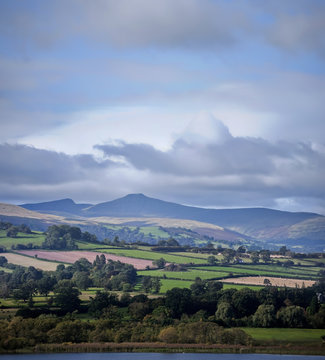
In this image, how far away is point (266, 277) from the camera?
648 ft

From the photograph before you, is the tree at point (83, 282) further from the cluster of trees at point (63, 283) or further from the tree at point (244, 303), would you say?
the tree at point (244, 303)

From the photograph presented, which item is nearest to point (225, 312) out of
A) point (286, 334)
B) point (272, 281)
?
point (286, 334)

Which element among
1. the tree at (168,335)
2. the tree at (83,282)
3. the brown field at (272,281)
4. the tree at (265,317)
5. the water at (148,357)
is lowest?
the water at (148,357)

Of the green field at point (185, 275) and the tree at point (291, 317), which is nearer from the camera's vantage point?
the tree at point (291, 317)

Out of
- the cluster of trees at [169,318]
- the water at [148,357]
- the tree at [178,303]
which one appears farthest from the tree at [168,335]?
the tree at [178,303]

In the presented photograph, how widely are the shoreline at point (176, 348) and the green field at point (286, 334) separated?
8.89 ft

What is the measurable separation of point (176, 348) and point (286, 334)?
68.9 ft

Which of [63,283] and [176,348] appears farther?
[63,283]

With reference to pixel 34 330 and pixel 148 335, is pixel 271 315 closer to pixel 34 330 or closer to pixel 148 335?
pixel 148 335

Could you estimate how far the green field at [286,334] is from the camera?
356ft

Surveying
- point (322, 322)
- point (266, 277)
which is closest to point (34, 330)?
point (322, 322)

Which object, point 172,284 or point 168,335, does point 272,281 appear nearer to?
point 172,284

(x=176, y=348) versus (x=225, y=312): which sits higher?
(x=225, y=312)

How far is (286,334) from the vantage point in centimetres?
11250
